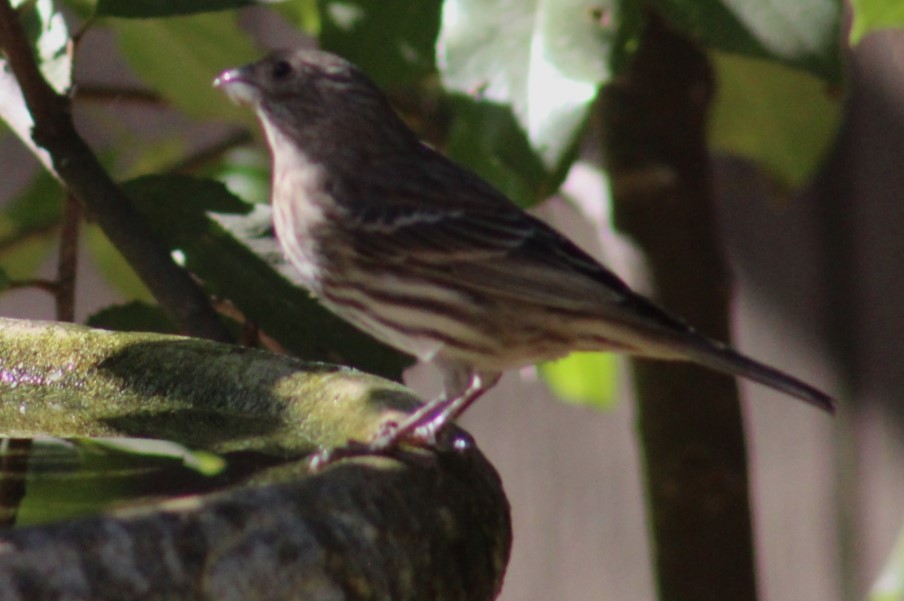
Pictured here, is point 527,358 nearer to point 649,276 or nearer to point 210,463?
point 649,276

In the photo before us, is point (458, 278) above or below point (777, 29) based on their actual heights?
below

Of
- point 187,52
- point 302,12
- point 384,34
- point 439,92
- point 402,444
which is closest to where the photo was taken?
point 402,444

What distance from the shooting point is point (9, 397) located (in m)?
2.31

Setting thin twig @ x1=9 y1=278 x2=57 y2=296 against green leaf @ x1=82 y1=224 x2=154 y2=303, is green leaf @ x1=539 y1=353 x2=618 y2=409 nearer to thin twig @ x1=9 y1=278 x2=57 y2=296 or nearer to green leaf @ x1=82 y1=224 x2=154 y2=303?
green leaf @ x1=82 y1=224 x2=154 y2=303

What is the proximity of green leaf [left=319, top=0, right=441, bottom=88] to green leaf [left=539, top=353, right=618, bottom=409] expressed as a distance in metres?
1.15

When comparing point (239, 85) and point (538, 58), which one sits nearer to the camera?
point (538, 58)

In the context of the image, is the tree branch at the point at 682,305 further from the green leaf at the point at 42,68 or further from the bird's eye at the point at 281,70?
the green leaf at the point at 42,68

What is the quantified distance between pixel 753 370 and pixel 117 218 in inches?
49.7

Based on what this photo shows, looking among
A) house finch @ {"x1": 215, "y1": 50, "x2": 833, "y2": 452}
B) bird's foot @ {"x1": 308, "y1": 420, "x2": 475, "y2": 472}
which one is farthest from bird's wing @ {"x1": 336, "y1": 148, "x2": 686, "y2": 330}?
bird's foot @ {"x1": 308, "y1": 420, "x2": 475, "y2": 472}

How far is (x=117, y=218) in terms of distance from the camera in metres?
2.53

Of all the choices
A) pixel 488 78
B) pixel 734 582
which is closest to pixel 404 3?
pixel 488 78

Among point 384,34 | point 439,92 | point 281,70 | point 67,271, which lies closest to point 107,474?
point 67,271

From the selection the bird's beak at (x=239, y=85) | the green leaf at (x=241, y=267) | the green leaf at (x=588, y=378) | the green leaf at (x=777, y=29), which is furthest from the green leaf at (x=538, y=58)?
the green leaf at (x=588, y=378)

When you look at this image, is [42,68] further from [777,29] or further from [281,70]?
[777,29]
